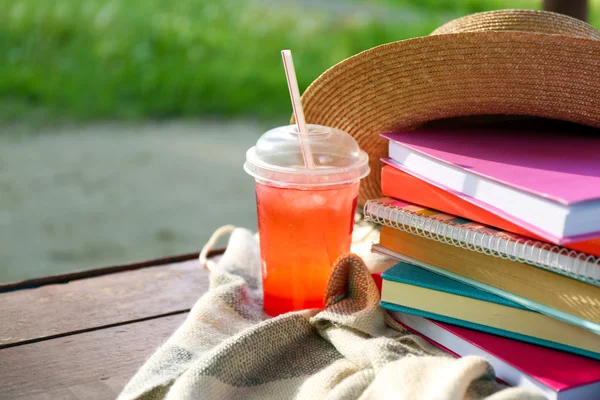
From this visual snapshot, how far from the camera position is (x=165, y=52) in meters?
4.16

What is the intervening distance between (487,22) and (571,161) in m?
0.24

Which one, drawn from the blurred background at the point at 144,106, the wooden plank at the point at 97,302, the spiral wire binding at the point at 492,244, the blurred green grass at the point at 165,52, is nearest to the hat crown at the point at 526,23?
the spiral wire binding at the point at 492,244

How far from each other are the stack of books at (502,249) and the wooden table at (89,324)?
30 centimetres

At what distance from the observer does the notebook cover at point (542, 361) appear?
2.44ft

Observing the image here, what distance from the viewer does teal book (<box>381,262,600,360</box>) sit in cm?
79

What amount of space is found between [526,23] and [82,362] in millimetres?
694

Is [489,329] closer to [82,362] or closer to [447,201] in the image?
[447,201]

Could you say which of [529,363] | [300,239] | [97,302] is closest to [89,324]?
[97,302]

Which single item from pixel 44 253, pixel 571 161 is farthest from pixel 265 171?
pixel 44 253

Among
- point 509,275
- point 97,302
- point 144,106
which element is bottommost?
point 144,106

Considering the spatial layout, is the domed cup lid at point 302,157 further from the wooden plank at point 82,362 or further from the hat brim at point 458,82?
the wooden plank at point 82,362

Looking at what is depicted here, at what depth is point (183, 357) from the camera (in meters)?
0.86

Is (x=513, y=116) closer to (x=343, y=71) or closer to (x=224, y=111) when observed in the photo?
(x=343, y=71)

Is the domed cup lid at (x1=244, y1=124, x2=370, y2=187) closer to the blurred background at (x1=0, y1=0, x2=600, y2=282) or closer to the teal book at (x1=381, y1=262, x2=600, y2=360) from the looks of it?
the teal book at (x1=381, y1=262, x2=600, y2=360)
